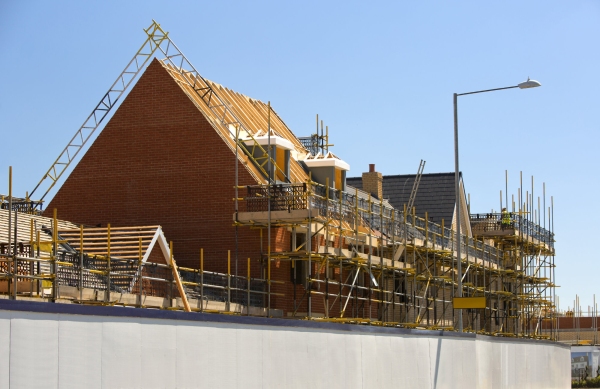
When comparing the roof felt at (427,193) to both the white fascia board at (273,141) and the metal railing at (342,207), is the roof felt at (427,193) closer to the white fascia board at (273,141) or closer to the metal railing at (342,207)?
the metal railing at (342,207)

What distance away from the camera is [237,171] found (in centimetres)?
3350

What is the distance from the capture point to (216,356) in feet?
63.5

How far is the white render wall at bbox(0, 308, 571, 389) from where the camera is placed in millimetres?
14883

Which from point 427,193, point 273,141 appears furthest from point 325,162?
point 427,193

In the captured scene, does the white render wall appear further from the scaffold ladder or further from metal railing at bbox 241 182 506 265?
the scaffold ladder

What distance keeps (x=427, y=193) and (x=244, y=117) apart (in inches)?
673

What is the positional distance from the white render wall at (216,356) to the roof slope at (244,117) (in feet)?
28.2

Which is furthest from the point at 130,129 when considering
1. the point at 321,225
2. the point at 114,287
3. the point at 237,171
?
the point at 114,287

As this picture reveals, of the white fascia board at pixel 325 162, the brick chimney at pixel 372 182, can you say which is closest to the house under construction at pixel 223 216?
the white fascia board at pixel 325 162

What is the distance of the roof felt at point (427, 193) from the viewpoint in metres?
51.6

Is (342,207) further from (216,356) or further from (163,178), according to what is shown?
(216,356)

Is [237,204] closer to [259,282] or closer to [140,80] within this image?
[259,282]

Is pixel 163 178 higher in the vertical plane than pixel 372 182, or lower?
lower

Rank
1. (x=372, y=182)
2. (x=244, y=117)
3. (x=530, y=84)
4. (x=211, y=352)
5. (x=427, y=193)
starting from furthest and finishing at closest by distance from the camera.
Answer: (x=427, y=193), (x=372, y=182), (x=244, y=117), (x=530, y=84), (x=211, y=352)
